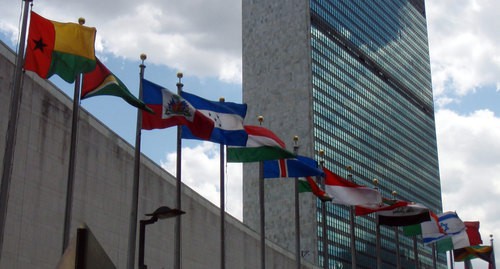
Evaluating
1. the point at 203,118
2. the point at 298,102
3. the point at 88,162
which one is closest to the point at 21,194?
the point at 88,162

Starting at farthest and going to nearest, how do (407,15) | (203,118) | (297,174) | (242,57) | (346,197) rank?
(407,15) → (242,57) → (346,197) → (297,174) → (203,118)

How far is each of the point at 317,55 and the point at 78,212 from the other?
110345mm

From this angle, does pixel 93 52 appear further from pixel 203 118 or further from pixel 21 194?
pixel 21 194

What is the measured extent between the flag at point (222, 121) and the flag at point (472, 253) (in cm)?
2452

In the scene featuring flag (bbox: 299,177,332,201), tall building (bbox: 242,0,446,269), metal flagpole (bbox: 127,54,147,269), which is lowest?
metal flagpole (bbox: 127,54,147,269)

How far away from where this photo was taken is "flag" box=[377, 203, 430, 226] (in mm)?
38000

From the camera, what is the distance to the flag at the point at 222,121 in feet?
91.0

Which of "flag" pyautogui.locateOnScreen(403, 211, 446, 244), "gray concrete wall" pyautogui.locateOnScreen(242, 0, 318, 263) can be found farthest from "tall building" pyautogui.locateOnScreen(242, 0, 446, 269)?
"flag" pyautogui.locateOnScreen(403, 211, 446, 244)

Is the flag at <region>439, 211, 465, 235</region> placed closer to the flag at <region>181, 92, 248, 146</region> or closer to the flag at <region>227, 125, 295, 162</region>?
the flag at <region>227, 125, 295, 162</region>

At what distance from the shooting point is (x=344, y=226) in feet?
449

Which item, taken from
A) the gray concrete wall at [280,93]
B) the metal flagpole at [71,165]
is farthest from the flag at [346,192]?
the gray concrete wall at [280,93]

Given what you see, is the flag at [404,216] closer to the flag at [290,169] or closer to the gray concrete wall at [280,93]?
the flag at [290,169]

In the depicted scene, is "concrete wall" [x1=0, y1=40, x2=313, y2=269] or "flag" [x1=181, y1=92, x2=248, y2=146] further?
"concrete wall" [x1=0, y1=40, x2=313, y2=269]

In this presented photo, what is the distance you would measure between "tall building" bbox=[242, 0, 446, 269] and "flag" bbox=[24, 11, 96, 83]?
102m
